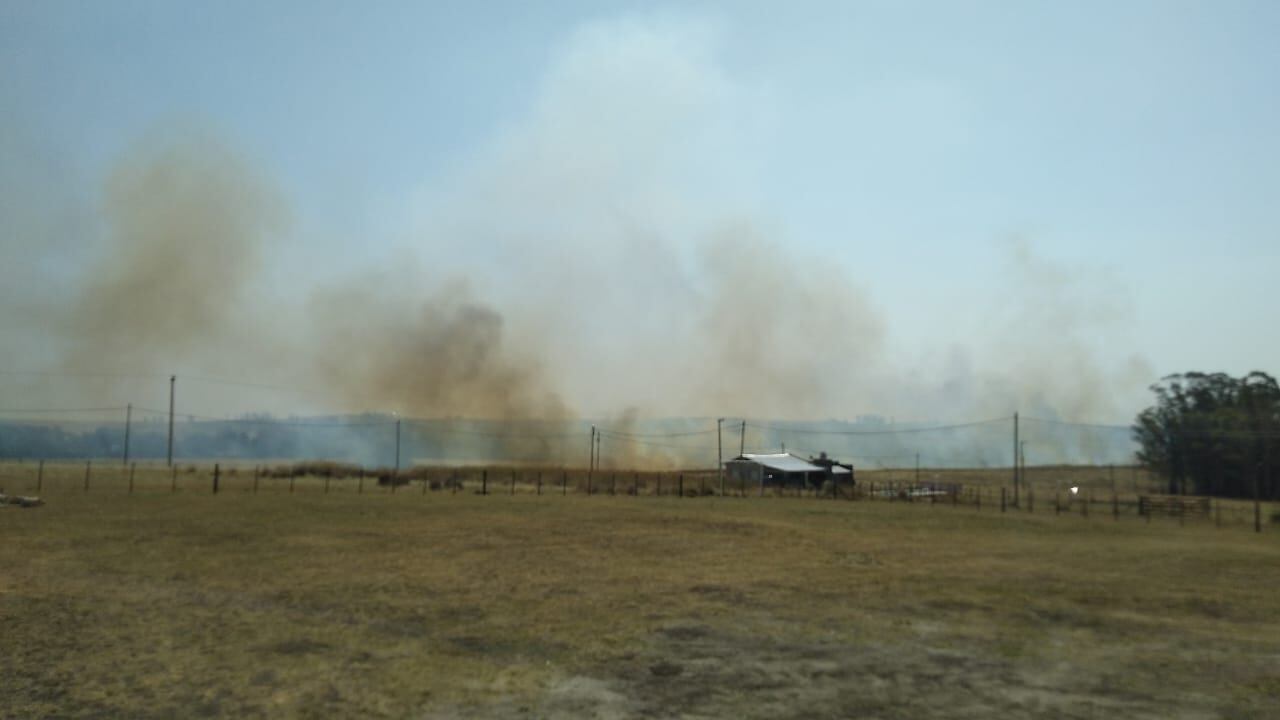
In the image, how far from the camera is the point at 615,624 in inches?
616

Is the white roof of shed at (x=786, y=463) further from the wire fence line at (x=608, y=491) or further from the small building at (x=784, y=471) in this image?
the wire fence line at (x=608, y=491)

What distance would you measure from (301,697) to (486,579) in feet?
32.9

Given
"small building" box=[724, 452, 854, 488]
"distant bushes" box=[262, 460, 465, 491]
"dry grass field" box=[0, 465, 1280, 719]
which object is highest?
"small building" box=[724, 452, 854, 488]

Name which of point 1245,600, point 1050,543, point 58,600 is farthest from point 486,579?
point 1050,543

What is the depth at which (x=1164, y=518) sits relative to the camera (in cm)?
4991

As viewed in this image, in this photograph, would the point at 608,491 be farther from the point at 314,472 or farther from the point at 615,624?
the point at 615,624

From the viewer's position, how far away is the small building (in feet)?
263

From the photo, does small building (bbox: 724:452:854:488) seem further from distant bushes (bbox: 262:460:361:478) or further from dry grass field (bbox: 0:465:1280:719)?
dry grass field (bbox: 0:465:1280:719)

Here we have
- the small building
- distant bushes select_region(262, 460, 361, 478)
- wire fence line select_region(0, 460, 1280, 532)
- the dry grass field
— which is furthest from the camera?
the small building

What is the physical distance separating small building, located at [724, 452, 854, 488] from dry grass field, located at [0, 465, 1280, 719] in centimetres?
4792

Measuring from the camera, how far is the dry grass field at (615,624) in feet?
35.6

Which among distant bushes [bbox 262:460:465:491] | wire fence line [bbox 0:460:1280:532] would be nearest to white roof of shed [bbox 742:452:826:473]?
wire fence line [bbox 0:460:1280:532]

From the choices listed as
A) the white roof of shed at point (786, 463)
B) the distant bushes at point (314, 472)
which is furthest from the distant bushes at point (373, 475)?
the white roof of shed at point (786, 463)

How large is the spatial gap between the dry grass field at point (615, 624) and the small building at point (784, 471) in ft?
157
